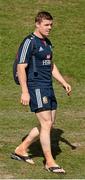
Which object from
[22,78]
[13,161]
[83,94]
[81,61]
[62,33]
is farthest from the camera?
[62,33]

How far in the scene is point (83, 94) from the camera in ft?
39.4

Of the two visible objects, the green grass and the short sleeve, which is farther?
the green grass

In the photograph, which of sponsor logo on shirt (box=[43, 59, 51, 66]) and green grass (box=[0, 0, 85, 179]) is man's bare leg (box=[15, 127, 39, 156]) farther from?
sponsor logo on shirt (box=[43, 59, 51, 66])

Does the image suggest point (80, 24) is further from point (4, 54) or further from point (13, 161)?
point (13, 161)

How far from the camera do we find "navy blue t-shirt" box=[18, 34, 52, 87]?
7.02m

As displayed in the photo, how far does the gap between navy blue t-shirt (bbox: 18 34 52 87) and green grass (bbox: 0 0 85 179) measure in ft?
3.42

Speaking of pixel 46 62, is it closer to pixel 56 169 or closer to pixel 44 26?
pixel 44 26

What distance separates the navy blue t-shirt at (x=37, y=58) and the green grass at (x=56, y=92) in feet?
3.42

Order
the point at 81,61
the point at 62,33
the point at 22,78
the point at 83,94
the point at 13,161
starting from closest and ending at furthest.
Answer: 1. the point at 22,78
2. the point at 13,161
3. the point at 83,94
4. the point at 81,61
5. the point at 62,33

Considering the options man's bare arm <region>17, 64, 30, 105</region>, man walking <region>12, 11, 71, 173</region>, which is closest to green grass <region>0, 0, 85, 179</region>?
man walking <region>12, 11, 71, 173</region>

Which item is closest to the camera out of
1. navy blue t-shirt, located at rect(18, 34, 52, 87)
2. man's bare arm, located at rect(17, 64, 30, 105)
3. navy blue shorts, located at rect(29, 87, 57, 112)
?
man's bare arm, located at rect(17, 64, 30, 105)

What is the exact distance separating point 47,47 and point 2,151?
5.30 ft

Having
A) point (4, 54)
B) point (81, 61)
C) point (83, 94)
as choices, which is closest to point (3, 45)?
point (4, 54)

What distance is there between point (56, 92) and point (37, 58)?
16.9 ft
